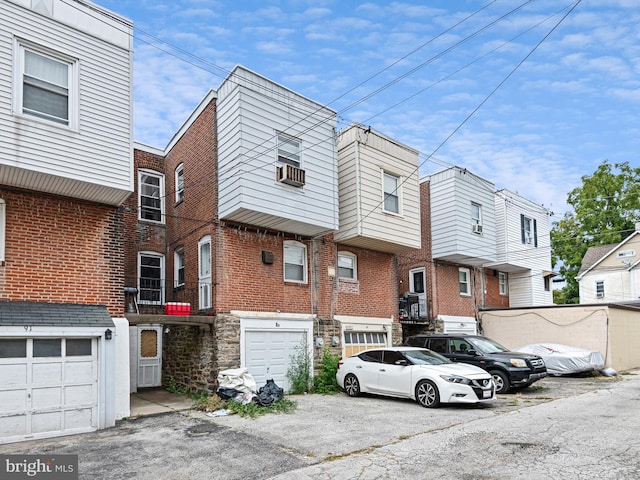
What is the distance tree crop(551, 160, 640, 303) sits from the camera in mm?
41625

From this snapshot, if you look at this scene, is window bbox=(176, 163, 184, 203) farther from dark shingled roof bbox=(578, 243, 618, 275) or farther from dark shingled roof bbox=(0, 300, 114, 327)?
dark shingled roof bbox=(578, 243, 618, 275)

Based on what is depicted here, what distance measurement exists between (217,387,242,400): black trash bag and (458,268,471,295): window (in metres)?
13.5

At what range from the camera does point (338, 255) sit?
56.2 ft

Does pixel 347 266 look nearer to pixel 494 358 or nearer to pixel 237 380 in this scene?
pixel 494 358

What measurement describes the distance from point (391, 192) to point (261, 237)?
541cm

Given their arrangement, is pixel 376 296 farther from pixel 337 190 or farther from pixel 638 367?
pixel 638 367

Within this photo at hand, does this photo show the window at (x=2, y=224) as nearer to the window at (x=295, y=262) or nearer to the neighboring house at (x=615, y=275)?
the window at (x=295, y=262)

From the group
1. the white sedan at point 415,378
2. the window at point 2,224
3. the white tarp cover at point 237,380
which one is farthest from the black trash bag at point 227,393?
the window at point 2,224

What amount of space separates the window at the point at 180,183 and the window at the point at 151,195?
996 mm

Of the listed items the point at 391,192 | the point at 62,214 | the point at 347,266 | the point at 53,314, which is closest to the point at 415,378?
the point at 347,266

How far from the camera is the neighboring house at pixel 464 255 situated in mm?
21312

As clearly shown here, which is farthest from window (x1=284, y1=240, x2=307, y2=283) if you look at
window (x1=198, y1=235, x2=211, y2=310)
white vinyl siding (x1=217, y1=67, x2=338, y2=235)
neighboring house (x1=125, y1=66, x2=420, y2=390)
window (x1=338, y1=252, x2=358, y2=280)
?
window (x1=198, y1=235, x2=211, y2=310)

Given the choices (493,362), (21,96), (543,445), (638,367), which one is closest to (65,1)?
(21,96)

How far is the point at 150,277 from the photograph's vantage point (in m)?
16.9
